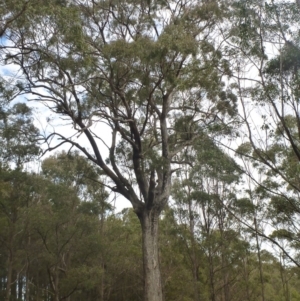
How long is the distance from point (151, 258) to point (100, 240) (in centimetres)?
1103

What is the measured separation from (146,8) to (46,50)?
3734mm

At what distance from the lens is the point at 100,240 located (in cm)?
2169

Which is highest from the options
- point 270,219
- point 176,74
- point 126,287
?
point 176,74

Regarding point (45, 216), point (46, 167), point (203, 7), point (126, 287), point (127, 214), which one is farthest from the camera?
point (127, 214)

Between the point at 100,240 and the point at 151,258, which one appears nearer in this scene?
the point at 151,258

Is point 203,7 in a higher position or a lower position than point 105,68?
higher

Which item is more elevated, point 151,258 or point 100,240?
point 100,240

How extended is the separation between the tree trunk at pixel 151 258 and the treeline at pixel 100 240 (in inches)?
183

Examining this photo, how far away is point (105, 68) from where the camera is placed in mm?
12367

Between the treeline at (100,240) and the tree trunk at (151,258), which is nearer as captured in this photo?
the tree trunk at (151,258)

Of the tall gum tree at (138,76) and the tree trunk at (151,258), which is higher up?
the tall gum tree at (138,76)

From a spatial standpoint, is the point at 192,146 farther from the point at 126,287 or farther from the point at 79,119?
the point at 126,287

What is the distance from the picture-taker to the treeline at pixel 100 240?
57.9 feet

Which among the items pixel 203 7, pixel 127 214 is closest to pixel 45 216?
pixel 127 214
